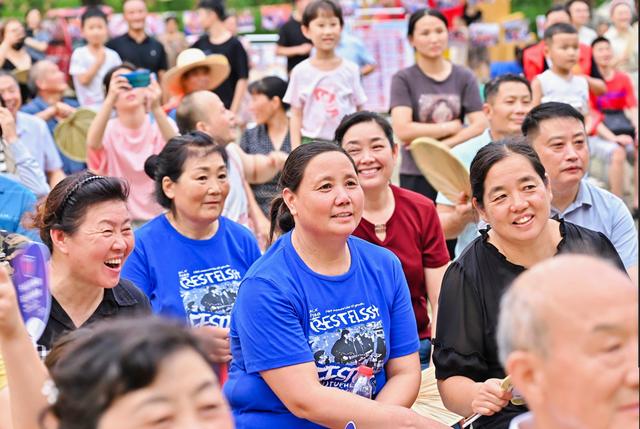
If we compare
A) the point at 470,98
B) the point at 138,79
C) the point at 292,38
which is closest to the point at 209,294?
the point at 138,79

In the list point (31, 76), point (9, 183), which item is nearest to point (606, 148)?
point (31, 76)

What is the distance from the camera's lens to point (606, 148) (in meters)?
9.71

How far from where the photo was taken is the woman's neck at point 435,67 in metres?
7.16

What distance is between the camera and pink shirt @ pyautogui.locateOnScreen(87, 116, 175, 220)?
Result: 689 cm

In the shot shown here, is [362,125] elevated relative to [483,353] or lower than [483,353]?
elevated

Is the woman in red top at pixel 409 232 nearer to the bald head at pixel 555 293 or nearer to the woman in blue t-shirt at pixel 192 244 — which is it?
the woman in blue t-shirt at pixel 192 244

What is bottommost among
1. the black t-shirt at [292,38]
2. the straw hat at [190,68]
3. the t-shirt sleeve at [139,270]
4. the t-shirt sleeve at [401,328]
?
the t-shirt sleeve at [401,328]

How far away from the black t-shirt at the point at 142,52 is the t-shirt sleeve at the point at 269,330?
685 cm

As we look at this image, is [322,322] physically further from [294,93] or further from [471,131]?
[294,93]

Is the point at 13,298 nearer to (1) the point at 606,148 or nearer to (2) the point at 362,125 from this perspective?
(2) the point at 362,125

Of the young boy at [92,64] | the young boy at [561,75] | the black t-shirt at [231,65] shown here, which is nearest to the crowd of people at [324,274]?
the young boy at [561,75]

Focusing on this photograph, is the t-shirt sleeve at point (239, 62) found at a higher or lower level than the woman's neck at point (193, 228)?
higher

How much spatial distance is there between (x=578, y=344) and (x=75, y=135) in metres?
5.91

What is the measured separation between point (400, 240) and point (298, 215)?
0.94 m
